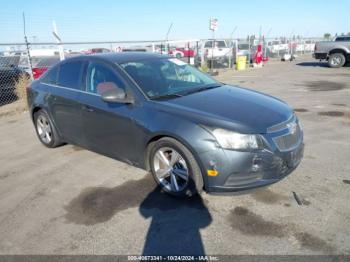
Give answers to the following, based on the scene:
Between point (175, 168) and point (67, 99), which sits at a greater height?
point (67, 99)

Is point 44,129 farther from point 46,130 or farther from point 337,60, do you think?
point 337,60

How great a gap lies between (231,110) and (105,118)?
171 centimetres

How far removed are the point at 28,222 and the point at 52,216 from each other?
0.25m

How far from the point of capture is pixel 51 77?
5.49 m

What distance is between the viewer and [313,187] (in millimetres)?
3914

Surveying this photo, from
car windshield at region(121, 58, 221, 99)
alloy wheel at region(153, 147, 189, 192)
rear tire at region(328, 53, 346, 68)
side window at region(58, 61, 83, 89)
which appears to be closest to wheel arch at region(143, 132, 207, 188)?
alloy wheel at region(153, 147, 189, 192)

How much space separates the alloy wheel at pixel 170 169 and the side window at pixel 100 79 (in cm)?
105

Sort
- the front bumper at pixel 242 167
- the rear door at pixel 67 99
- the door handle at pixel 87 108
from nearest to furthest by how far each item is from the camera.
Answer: the front bumper at pixel 242 167, the door handle at pixel 87 108, the rear door at pixel 67 99

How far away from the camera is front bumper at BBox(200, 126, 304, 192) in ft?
10.8

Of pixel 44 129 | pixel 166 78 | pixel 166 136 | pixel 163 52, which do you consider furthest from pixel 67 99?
pixel 163 52

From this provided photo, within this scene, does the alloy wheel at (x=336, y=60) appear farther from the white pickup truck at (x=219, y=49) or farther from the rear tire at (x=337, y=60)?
the white pickup truck at (x=219, y=49)

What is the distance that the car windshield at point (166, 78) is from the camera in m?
4.16

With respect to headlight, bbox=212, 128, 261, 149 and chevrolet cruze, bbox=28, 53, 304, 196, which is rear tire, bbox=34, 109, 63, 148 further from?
Answer: headlight, bbox=212, 128, 261, 149

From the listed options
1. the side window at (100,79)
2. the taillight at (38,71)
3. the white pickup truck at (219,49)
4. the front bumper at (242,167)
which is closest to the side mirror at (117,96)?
the side window at (100,79)
